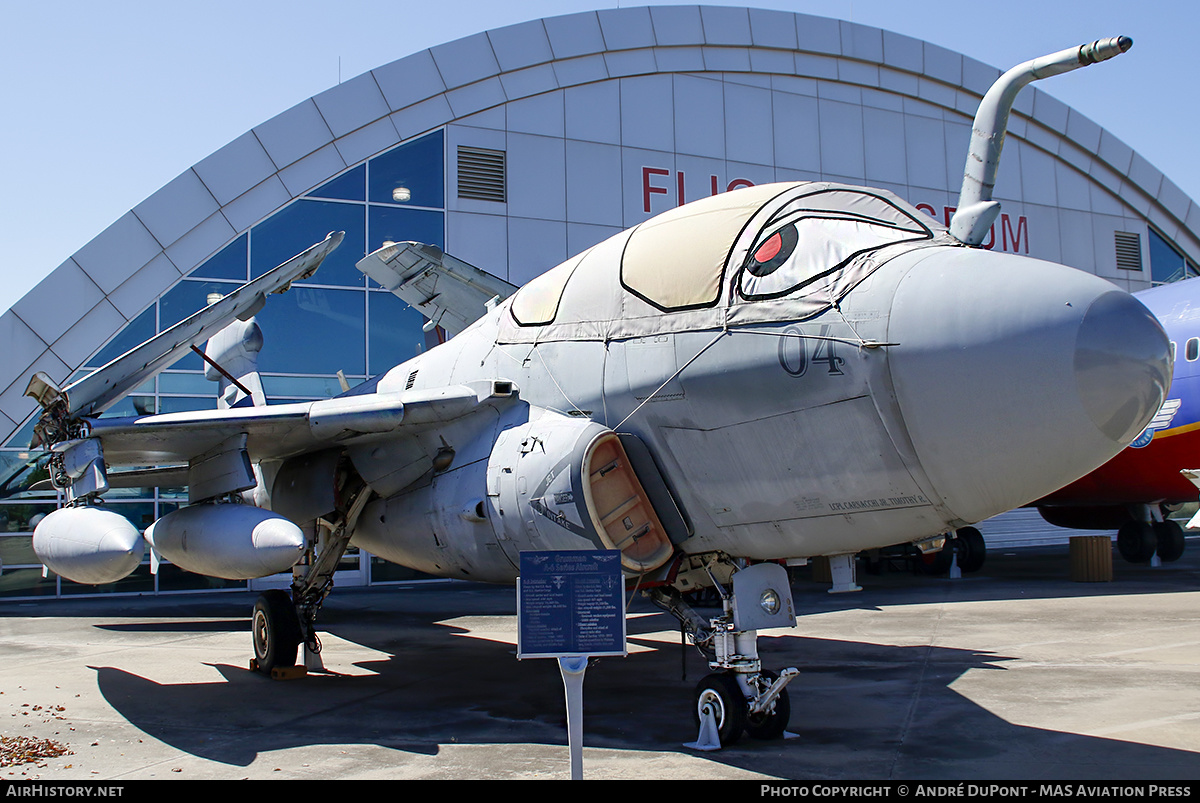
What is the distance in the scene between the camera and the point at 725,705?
5727 millimetres

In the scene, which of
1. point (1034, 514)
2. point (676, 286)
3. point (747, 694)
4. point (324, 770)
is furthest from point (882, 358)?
point (1034, 514)

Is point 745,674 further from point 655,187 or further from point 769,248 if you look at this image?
point 655,187

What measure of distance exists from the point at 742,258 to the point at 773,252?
0.21 meters

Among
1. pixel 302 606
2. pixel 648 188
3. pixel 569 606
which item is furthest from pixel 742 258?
pixel 648 188

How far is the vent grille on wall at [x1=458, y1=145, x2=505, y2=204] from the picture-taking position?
63.2 ft

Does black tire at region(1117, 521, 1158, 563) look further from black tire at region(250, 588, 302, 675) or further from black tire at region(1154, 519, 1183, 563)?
black tire at region(250, 588, 302, 675)

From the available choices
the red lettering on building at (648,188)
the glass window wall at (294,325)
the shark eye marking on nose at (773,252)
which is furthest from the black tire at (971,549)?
the shark eye marking on nose at (773,252)

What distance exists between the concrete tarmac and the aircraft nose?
5.86 ft

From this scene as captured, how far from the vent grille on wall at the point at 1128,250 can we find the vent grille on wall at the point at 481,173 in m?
19.1

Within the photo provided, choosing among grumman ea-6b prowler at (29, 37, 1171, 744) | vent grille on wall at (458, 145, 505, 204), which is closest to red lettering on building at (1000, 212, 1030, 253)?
vent grille on wall at (458, 145, 505, 204)

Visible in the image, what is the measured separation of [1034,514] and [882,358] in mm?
24229

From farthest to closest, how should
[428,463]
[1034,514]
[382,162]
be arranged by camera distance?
[1034,514] → [382,162] → [428,463]

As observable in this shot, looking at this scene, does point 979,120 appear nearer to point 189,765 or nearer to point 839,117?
point 189,765

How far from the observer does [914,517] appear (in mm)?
5020
